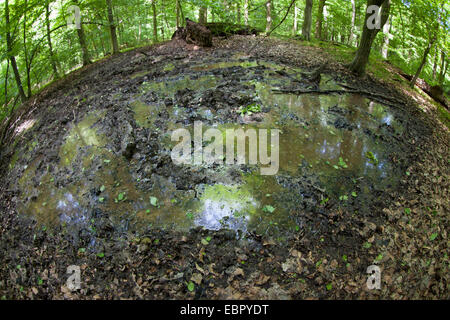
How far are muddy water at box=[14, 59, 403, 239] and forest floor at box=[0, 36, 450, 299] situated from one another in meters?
0.03

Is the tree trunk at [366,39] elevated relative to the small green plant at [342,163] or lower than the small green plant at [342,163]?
elevated

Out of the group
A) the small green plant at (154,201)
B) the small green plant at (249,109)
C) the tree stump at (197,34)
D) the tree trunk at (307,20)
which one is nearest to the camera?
the small green plant at (154,201)

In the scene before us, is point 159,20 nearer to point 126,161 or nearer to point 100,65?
point 100,65

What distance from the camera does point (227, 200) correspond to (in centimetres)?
418

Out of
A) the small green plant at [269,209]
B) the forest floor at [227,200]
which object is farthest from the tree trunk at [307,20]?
the small green plant at [269,209]

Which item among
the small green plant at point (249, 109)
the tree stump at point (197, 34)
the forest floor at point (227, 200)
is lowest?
the forest floor at point (227, 200)

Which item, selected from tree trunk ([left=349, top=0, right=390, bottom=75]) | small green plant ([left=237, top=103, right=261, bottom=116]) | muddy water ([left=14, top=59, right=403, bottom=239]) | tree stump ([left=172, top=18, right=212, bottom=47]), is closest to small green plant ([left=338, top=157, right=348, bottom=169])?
muddy water ([left=14, top=59, right=403, bottom=239])

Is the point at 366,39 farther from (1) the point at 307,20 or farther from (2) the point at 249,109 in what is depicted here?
(1) the point at 307,20

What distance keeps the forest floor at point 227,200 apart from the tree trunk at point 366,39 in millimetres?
1489

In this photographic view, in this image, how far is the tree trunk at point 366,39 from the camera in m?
7.26

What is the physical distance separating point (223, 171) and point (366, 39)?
6850mm

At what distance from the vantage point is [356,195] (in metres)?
4.39

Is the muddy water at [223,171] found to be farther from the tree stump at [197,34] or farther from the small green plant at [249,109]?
the tree stump at [197,34]

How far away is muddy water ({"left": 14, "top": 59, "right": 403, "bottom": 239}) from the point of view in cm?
410
